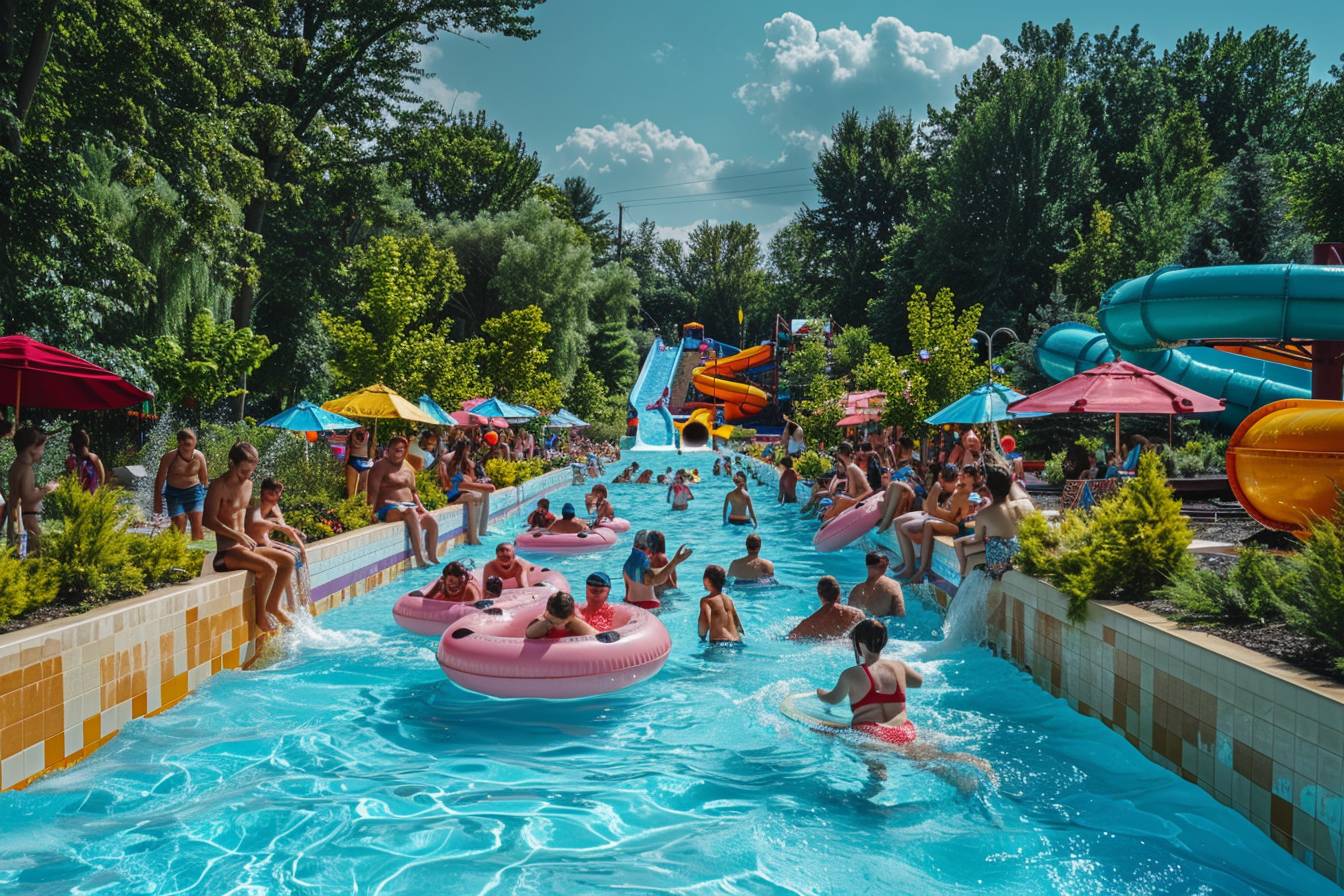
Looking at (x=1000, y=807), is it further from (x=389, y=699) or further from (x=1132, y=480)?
(x=389, y=699)

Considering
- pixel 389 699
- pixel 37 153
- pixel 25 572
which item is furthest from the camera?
pixel 37 153

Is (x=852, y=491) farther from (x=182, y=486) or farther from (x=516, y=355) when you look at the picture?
(x=516, y=355)

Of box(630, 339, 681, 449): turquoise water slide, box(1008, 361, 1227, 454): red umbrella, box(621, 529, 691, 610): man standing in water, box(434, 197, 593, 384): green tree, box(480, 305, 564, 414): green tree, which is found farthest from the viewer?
box(630, 339, 681, 449): turquoise water slide

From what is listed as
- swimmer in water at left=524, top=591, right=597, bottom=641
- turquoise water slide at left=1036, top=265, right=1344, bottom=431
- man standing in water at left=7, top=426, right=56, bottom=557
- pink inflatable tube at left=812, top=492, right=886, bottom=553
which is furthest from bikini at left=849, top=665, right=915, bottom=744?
pink inflatable tube at left=812, top=492, right=886, bottom=553

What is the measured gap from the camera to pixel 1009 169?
3981cm

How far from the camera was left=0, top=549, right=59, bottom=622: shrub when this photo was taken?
216 inches

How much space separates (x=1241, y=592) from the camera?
523 cm

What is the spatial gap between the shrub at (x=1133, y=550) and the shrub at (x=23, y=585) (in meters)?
6.59

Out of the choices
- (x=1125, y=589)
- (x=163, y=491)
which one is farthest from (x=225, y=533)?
(x=1125, y=589)

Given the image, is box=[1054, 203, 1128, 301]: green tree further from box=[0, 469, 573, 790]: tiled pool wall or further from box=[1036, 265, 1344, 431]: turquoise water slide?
box=[0, 469, 573, 790]: tiled pool wall

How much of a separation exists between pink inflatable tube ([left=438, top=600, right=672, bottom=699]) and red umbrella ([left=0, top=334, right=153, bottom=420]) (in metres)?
3.93

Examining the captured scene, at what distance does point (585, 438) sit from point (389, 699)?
3551 centimetres

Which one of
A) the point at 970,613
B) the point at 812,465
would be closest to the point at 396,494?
the point at 970,613

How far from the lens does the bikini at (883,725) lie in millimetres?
5688
